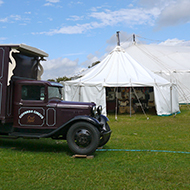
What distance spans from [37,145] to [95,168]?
9.36ft

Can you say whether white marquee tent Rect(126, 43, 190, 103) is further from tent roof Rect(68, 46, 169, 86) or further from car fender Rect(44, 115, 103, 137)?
car fender Rect(44, 115, 103, 137)

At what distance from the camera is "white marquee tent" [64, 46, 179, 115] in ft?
51.9

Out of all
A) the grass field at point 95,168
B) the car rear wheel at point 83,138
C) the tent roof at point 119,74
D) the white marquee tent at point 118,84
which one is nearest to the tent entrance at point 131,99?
the tent roof at point 119,74

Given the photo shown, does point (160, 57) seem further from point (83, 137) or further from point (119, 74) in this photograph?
point (83, 137)

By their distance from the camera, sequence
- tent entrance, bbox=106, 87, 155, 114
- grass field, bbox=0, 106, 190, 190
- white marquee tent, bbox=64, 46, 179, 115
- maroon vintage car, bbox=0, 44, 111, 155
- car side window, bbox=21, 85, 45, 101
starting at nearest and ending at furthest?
grass field, bbox=0, 106, 190, 190 < maroon vintage car, bbox=0, 44, 111, 155 < car side window, bbox=21, 85, 45, 101 < white marquee tent, bbox=64, 46, 179, 115 < tent entrance, bbox=106, 87, 155, 114

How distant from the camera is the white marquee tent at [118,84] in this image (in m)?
15.8

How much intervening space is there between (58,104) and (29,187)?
2.74 metres

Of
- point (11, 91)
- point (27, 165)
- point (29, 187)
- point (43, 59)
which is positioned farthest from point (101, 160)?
point (43, 59)

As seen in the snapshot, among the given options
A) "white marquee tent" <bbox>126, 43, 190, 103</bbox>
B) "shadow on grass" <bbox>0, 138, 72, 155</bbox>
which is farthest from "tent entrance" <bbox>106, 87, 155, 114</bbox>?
"shadow on grass" <bbox>0, 138, 72, 155</bbox>

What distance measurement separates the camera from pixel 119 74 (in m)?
16.8

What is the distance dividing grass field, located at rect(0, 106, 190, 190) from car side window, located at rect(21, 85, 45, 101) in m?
1.43

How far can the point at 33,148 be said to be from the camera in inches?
276

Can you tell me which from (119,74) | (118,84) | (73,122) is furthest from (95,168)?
(119,74)

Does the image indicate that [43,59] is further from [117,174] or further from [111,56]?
[111,56]
